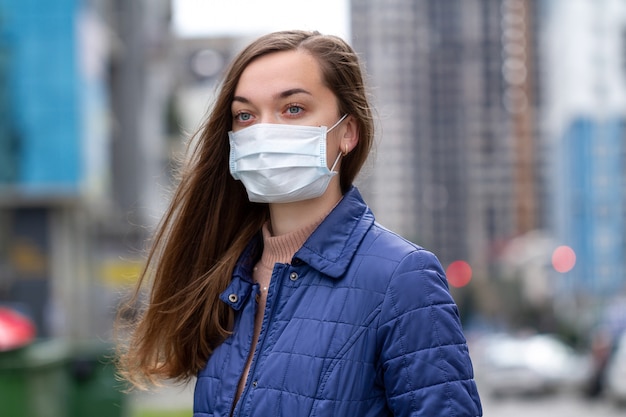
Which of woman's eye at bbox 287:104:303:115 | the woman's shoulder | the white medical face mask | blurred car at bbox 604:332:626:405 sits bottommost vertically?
blurred car at bbox 604:332:626:405

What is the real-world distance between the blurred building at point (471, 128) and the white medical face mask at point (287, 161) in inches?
7136

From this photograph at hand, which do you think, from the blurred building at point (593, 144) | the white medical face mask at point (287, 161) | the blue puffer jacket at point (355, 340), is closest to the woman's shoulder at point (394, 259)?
the blue puffer jacket at point (355, 340)

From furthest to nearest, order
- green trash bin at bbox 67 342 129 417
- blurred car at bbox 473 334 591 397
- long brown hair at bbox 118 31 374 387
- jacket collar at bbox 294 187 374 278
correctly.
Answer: blurred car at bbox 473 334 591 397 < green trash bin at bbox 67 342 129 417 < long brown hair at bbox 118 31 374 387 < jacket collar at bbox 294 187 374 278

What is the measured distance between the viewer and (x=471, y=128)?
192m

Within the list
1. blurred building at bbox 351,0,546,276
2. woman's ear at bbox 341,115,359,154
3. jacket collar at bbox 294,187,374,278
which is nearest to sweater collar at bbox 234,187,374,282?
jacket collar at bbox 294,187,374,278

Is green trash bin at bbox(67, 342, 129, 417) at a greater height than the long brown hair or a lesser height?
lesser

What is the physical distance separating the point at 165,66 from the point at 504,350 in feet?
114

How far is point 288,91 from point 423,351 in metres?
0.76

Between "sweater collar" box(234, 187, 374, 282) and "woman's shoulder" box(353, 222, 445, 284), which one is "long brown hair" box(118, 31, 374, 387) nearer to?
"sweater collar" box(234, 187, 374, 282)

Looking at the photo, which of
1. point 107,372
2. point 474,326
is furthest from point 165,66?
point 474,326

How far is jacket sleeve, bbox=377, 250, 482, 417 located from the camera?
2523 mm

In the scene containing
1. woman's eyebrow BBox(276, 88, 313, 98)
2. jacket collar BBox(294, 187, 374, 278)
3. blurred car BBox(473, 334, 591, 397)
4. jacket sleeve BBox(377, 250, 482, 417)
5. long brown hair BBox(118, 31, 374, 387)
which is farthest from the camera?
blurred car BBox(473, 334, 591, 397)

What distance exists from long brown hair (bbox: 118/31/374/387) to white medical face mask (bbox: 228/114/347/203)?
0.14m

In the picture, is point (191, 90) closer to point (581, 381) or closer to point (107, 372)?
point (581, 381)
